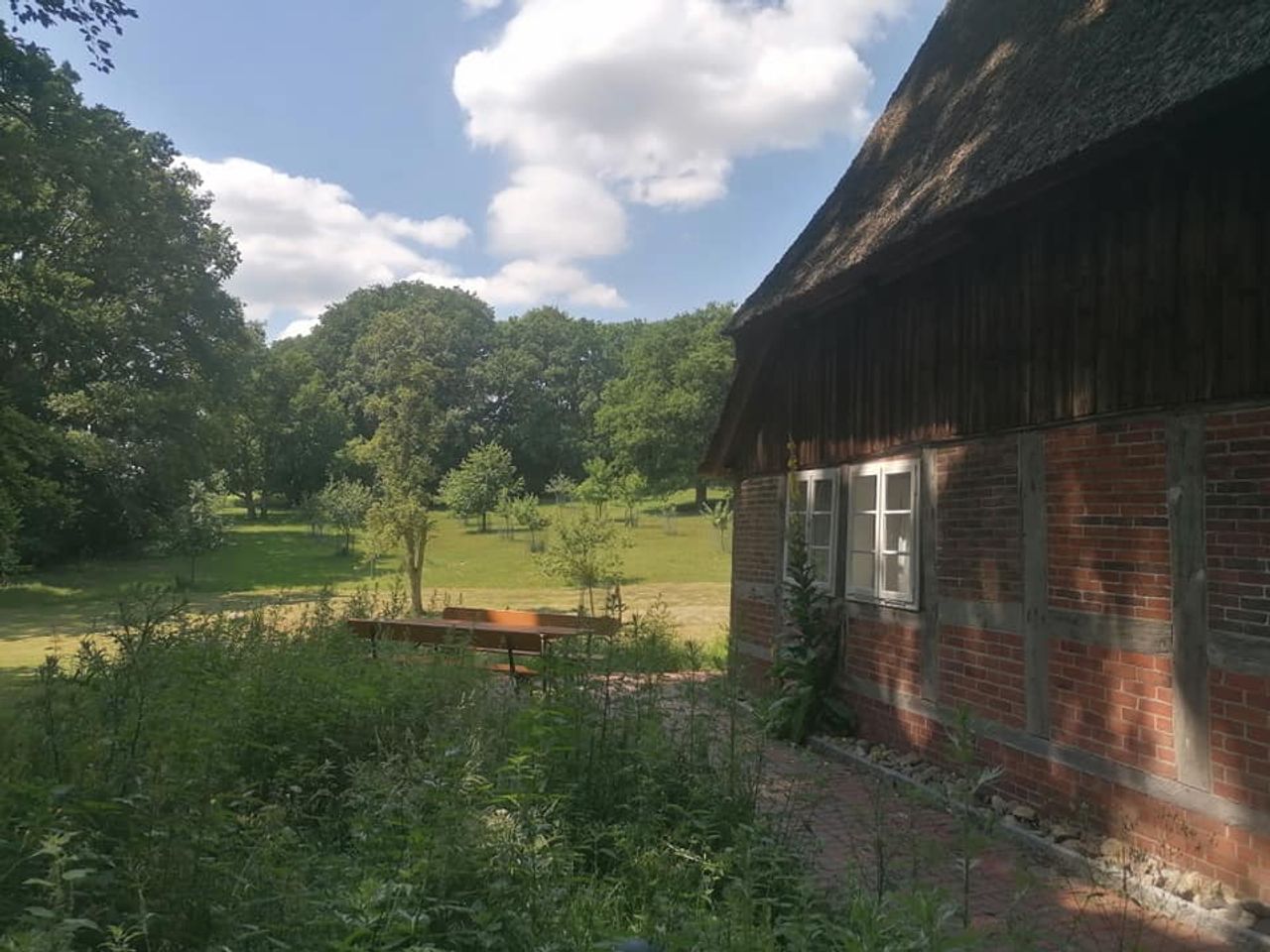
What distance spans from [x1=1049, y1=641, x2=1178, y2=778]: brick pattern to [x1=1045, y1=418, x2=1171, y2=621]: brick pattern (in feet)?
0.99

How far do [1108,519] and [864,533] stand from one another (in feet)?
9.71

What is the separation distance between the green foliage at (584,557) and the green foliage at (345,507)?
17375 millimetres

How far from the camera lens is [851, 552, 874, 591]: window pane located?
801 centimetres

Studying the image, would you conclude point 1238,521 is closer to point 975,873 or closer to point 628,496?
point 975,873

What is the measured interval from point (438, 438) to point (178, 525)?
16.8m

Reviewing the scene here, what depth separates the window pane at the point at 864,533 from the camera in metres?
7.96

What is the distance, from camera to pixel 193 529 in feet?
105

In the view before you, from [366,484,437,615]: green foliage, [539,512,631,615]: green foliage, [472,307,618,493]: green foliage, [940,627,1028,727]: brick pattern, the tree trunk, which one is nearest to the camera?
[940,627,1028,727]: brick pattern

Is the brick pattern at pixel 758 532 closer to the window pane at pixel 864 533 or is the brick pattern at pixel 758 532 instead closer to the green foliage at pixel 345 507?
the window pane at pixel 864 533

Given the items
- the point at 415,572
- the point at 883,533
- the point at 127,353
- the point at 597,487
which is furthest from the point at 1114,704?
the point at 597,487

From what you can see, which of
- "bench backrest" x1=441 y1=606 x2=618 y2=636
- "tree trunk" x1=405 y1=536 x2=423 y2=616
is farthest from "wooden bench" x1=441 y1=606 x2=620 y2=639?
"tree trunk" x1=405 y1=536 x2=423 y2=616

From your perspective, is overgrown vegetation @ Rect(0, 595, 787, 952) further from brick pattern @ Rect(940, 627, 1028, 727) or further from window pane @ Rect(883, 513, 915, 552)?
window pane @ Rect(883, 513, 915, 552)

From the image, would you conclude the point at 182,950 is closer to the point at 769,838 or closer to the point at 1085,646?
the point at 769,838

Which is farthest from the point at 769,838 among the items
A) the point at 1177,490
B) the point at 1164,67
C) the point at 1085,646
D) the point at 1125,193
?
the point at 1164,67
